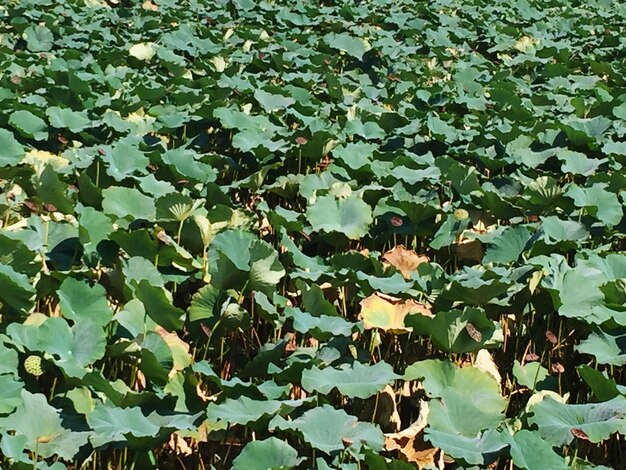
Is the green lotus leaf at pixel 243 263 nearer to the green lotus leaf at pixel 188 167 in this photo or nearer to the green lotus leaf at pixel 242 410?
the green lotus leaf at pixel 242 410

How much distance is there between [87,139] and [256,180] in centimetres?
70

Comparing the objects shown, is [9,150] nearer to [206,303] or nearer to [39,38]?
[206,303]

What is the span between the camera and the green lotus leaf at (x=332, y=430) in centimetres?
152

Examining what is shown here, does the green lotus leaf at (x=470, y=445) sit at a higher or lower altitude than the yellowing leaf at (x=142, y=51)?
higher

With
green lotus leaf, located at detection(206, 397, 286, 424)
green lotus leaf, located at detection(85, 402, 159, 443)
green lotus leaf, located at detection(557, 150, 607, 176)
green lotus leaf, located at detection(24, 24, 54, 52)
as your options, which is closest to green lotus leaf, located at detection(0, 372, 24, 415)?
green lotus leaf, located at detection(85, 402, 159, 443)

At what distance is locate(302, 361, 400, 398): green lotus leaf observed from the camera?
1645 millimetres

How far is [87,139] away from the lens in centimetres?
303

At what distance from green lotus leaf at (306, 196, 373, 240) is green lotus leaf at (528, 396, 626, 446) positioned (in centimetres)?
84

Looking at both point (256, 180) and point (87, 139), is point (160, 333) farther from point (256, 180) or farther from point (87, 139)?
point (87, 139)

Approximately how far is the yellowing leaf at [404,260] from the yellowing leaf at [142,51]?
2419 millimetres

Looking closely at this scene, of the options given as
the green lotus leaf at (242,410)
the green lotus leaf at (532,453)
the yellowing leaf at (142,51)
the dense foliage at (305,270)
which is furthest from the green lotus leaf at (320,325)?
the yellowing leaf at (142,51)

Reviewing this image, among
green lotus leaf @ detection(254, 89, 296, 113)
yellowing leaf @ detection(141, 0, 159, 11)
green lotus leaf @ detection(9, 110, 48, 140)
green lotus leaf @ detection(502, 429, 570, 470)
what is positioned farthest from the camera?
yellowing leaf @ detection(141, 0, 159, 11)

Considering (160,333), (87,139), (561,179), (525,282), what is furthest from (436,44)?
(160,333)

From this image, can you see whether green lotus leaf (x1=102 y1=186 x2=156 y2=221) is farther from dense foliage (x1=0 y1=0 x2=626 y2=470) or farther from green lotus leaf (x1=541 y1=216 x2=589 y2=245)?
green lotus leaf (x1=541 y1=216 x2=589 y2=245)
